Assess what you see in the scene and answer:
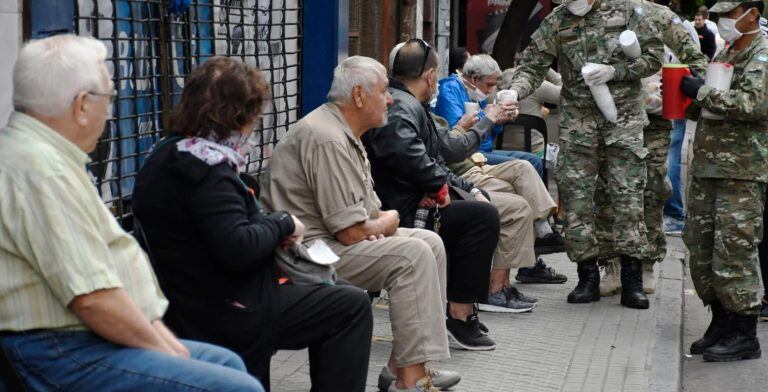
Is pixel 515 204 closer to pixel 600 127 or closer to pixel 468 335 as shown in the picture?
pixel 600 127

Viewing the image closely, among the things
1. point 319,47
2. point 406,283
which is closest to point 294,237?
point 406,283

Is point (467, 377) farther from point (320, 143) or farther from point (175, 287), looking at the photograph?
point (175, 287)

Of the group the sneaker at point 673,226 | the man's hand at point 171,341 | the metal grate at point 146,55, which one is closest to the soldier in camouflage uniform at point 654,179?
the metal grate at point 146,55

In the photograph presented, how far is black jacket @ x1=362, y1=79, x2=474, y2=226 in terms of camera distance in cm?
596

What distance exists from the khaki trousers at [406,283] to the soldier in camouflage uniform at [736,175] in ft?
6.63

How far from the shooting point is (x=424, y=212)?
6.18 meters

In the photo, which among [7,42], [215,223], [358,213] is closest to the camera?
[215,223]

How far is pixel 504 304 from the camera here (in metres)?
7.50

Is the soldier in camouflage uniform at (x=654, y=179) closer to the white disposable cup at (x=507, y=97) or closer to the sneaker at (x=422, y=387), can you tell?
the white disposable cup at (x=507, y=97)

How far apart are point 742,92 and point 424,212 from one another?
5.66 ft

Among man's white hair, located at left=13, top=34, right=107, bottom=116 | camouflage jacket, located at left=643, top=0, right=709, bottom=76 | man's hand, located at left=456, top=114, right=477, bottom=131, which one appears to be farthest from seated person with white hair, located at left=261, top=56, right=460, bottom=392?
camouflage jacket, located at left=643, top=0, right=709, bottom=76

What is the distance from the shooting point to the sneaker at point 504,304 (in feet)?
24.5

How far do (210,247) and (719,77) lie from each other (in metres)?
3.46

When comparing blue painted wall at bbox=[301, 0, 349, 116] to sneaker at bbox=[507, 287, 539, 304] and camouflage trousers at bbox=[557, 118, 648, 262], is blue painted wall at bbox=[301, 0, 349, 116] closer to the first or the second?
camouflage trousers at bbox=[557, 118, 648, 262]
